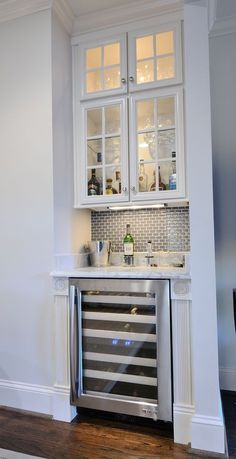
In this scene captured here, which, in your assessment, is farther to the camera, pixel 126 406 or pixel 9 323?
pixel 9 323

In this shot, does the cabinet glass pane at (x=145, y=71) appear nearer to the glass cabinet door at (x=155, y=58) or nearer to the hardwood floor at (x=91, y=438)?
the glass cabinet door at (x=155, y=58)

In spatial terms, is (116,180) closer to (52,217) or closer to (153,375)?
(52,217)

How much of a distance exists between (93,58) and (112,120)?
1.75 ft

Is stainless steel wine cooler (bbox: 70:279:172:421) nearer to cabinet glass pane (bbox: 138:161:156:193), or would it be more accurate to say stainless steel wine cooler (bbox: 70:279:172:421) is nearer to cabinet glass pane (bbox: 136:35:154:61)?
cabinet glass pane (bbox: 138:161:156:193)

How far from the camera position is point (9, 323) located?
2.26 m

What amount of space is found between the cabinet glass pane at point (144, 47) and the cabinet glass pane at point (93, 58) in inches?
12.3

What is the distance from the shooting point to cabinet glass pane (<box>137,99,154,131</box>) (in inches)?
89.9

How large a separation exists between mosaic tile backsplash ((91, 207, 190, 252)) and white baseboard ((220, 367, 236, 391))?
1058mm

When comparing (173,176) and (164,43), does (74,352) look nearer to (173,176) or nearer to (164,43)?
(173,176)

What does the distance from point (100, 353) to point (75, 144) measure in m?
1.60

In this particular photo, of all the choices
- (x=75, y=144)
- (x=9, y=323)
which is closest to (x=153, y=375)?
(x=9, y=323)

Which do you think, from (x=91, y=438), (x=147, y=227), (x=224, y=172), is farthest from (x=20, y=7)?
(x=91, y=438)

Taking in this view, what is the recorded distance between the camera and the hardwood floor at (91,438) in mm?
1683

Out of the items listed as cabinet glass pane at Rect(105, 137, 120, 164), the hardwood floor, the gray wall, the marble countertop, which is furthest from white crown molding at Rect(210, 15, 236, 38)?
the hardwood floor
